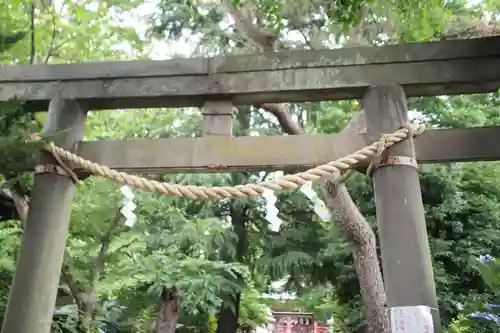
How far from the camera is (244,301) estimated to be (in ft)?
44.1

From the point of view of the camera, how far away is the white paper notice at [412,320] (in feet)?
9.44

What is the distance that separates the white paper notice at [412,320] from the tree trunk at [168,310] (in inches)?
242

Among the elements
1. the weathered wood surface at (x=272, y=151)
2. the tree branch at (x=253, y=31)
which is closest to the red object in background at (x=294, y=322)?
the tree branch at (x=253, y=31)

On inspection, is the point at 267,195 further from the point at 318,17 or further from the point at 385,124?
the point at 318,17

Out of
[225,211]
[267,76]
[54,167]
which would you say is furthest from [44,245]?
[225,211]

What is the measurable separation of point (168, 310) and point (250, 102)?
6051mm

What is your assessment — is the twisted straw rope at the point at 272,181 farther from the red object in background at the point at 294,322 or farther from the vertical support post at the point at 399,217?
the red object in background at the point at 294,322

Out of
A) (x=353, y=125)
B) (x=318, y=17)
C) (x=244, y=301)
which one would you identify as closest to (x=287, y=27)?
(x=318, y=17)

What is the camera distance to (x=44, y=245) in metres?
3.35

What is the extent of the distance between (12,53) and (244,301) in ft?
33.2

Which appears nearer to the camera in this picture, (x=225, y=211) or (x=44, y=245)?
(x=44, y=245)

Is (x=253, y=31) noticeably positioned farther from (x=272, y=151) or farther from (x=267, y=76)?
(x=272, y=151)

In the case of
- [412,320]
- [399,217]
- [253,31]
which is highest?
[253,31]

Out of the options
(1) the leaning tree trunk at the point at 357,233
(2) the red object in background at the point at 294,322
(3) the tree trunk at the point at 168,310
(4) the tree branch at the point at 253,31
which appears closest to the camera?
(1) the leaning tree trunk at the point at 357,233
